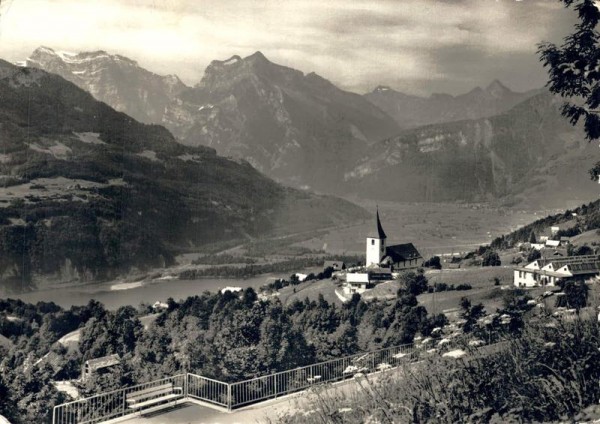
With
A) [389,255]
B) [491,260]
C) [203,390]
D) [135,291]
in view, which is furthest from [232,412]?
[135,291]

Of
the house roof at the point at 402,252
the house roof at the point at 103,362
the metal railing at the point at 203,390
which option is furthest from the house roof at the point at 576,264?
the house roof at the point at 402,252

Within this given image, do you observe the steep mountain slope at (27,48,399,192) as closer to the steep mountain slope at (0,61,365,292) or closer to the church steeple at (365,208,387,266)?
the steep mountain slope at (0,61,365,292)

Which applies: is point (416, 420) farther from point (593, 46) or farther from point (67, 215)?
point (67, 215)

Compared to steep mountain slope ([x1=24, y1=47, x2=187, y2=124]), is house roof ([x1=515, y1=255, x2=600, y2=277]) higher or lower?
lower

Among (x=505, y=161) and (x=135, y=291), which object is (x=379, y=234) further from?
(x=135, y=291)

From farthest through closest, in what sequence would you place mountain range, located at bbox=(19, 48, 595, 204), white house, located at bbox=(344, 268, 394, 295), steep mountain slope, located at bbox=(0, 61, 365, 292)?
steep mountain slope, located at bbox=(0, 61, 365, 292)
mountain range, located at bbox=(19, 48, 595, 204)
white house, located at bbox=(344, 268, 394, 295)

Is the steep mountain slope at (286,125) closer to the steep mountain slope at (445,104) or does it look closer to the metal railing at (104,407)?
the steep mountain slope at (445,104)

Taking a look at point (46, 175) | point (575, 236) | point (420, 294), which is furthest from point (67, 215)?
point (575, 236)

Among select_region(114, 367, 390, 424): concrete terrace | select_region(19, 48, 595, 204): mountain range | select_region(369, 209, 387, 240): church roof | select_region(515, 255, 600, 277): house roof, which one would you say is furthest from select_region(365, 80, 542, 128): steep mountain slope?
select_region(114, 367, 390, 424): concrete terrace
